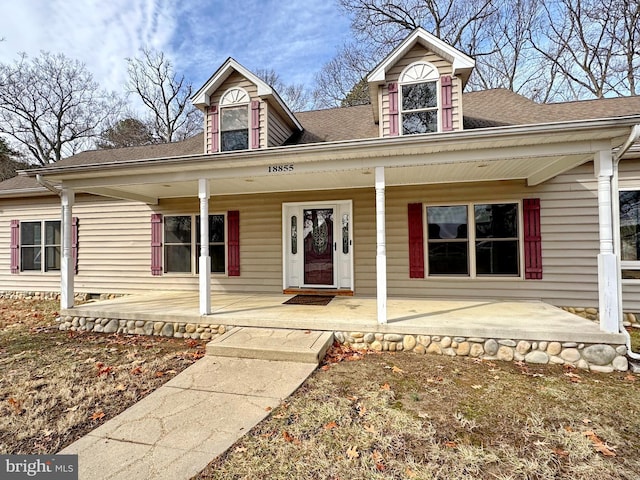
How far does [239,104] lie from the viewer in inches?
271

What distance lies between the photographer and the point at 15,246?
877 cm

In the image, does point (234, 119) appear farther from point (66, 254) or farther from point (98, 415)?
point (98, 415)

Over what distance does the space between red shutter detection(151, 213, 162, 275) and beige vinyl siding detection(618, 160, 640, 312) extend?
9.25 m

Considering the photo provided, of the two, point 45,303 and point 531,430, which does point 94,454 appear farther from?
point 45,303

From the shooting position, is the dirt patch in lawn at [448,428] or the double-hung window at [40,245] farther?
the double-hung window at [40,245]

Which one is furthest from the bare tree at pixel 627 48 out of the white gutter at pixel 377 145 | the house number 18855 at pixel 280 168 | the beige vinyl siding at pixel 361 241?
the house number 18855 at pixel 280 168

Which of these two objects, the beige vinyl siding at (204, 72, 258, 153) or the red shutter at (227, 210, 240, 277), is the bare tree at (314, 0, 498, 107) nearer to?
the beige vinyl siding at (204, 72, 258, 153)

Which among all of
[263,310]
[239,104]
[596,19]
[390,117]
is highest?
[596,19]

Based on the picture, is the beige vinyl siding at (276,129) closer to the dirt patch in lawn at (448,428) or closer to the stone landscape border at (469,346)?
the stone landscape border at (469,346)

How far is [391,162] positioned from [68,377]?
15.3ft

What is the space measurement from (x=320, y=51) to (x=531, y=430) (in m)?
17.2

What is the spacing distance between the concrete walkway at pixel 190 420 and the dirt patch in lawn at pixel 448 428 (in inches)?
6.5

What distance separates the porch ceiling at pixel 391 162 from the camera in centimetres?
392

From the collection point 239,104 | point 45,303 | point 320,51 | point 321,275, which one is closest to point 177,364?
point 321,275
